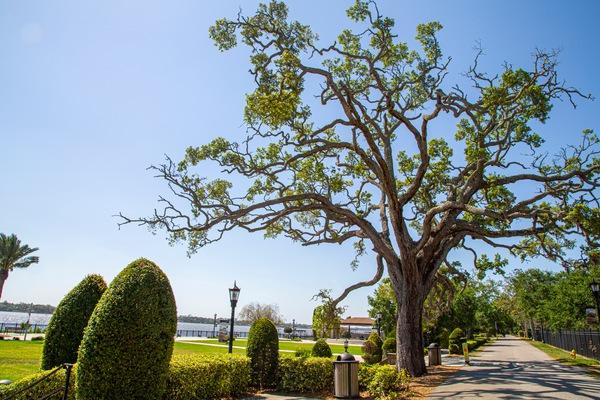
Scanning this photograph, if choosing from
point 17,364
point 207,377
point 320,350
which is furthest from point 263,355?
point 17,364

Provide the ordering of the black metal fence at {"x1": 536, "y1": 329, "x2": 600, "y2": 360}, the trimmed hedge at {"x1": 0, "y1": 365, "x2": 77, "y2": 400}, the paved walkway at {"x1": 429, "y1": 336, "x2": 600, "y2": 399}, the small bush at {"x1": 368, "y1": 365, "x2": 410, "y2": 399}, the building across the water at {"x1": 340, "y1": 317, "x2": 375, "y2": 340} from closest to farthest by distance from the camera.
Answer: the trimmed hedge at {"x1": 0, "y1": 365, "x2": 77, "y2": 400}
the paved walkway at {"x1": 429, "y1": 336, "x2": 600, "y2": 399}
the small bush at {"x1": 368, "y1": 365, "x2": 410, "y2": 399}
the black metal fence at {"x1": 536, "y1": 329, "x2": 600, "y2": 360}
the building across the water at {"x1": 340, "y1": 317, "x2": 375, "y2": 340}

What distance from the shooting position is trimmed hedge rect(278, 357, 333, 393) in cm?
1395

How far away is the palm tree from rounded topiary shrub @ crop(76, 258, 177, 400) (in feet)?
145

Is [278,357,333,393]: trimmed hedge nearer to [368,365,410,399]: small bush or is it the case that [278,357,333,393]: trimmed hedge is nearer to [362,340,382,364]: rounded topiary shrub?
[368,365,410,399]: small bush

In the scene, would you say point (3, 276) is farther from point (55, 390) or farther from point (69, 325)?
point (55, 390)

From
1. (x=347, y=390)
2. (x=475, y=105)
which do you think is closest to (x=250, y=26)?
(x=475, y=105)

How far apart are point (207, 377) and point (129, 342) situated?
4124 millimetres

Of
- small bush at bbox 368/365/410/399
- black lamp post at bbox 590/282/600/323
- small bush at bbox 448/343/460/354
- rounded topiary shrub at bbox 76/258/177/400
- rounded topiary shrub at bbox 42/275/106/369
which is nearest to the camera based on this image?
rounded topiary shrub at bbox 76/258/177/400

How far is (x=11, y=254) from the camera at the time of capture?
4359 cm

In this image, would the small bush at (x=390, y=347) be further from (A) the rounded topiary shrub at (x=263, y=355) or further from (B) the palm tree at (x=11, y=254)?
(B) the palm tree at (x=11, y=254)

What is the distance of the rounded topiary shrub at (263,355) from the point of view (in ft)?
46.7

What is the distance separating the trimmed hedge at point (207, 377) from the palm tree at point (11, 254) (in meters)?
41.5

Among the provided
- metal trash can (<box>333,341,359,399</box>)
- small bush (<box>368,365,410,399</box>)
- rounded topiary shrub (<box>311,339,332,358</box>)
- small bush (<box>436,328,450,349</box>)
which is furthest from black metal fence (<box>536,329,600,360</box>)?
metal trash can (<box>333,341,359,399</box>)

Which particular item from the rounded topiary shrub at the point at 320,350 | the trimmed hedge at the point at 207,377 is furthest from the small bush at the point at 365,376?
the rounded topiary shrub at the point at 320,350
